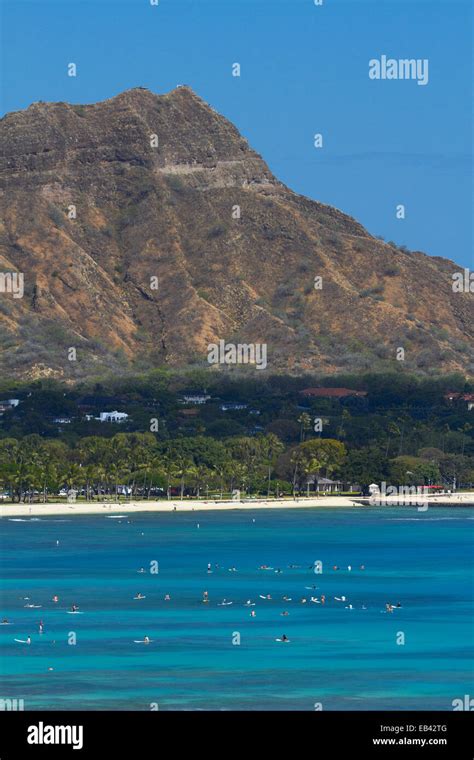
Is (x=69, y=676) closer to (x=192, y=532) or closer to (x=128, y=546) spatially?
(x=128, y=546)

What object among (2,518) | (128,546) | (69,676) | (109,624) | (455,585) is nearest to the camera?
(69,676)
